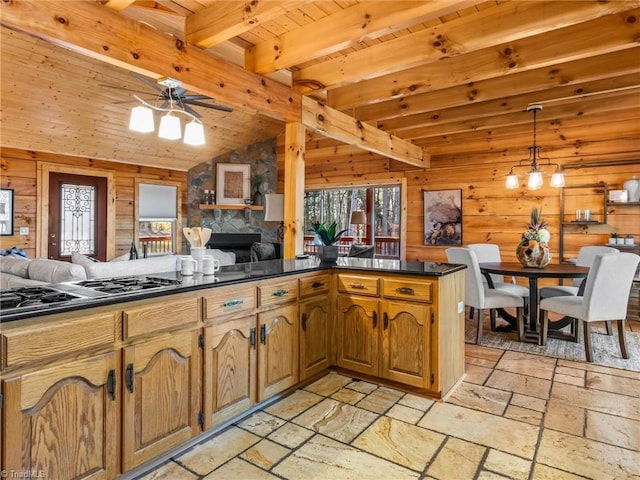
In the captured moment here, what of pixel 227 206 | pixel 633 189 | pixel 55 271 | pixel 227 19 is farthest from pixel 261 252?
pixel 633 189

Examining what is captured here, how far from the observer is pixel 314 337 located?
2.90 m

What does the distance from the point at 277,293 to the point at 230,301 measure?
40cm

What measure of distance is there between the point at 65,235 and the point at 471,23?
6.66 meters

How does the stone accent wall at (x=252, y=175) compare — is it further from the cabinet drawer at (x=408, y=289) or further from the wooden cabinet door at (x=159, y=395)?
the wooden cabinet door at (x=159, y=395)

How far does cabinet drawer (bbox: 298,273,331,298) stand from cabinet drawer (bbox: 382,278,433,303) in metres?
0.46

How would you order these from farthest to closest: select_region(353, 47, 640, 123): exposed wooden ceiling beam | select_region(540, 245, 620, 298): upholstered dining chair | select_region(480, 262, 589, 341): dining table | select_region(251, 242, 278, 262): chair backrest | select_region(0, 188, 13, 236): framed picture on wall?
1. select_region(251, 242, 278, 262): chair backrest
2. select_region(0, 188, 13, 236): framed picture on wall
3. select_region(540, 245, 620, 298): upholstered dining chair
4. select_region(480, 262, 589, 341): dining table
5. select_region(353, 47, 640, 123): exposed wooden ceiling beam

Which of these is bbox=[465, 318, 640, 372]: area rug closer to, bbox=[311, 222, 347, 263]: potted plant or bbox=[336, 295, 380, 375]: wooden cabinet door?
bbox=[336, 295, 380, 375]: wooden cabinet door

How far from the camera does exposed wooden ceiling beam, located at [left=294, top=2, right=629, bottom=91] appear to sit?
2398 mm

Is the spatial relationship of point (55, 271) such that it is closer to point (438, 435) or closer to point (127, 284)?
point (127, 284)

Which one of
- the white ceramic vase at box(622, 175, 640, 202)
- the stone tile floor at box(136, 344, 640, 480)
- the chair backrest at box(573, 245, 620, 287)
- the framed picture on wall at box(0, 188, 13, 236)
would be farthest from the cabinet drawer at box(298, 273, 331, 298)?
the framed picture on wall at box(0, 188, 13, 236)

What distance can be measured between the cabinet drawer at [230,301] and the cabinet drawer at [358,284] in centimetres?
86

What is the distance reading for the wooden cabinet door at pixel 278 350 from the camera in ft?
8.04

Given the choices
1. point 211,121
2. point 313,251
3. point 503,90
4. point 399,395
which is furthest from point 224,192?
point 399,395

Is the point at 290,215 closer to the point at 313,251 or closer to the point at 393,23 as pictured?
the point at 393,23
